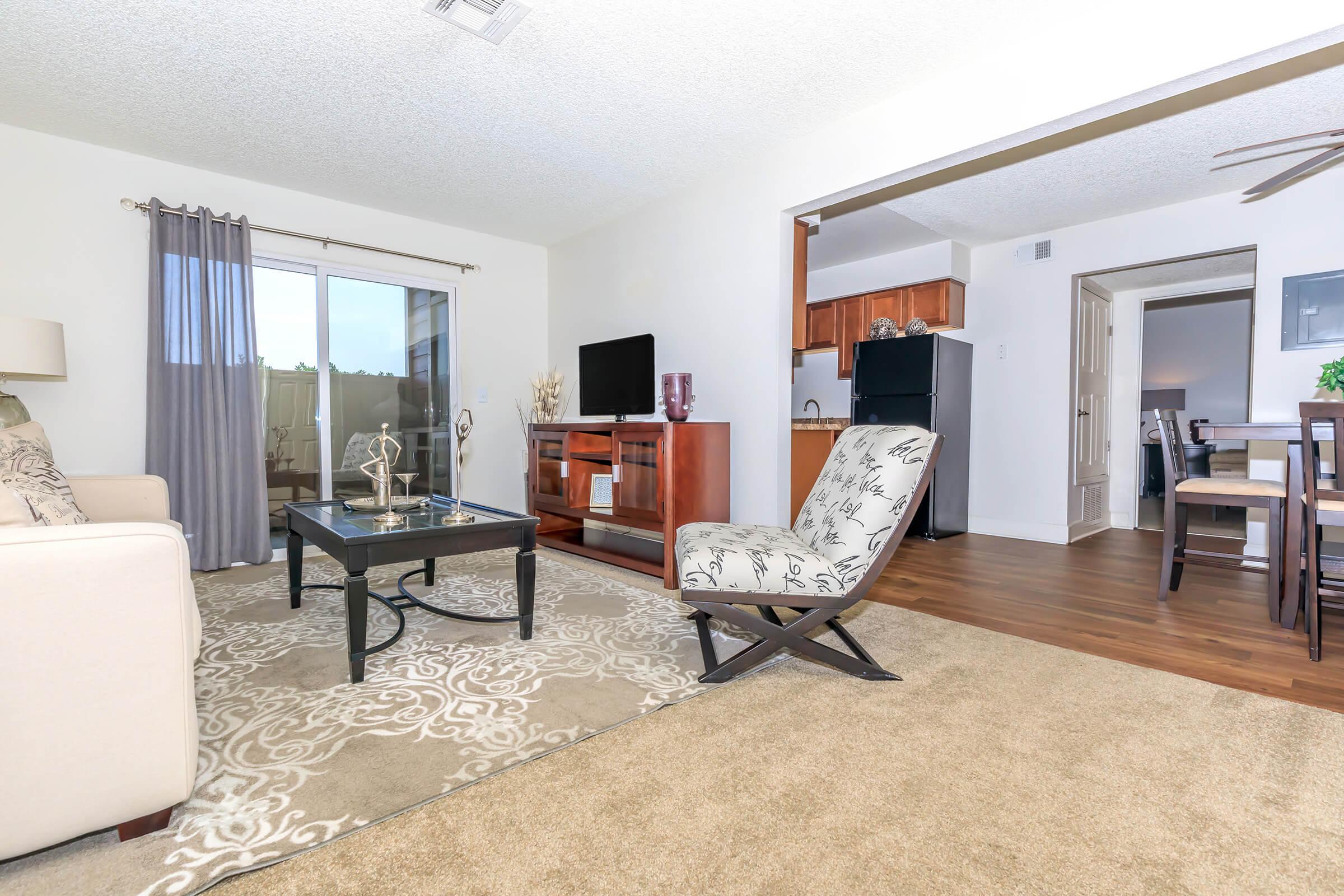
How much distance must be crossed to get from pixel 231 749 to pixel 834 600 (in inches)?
69.5

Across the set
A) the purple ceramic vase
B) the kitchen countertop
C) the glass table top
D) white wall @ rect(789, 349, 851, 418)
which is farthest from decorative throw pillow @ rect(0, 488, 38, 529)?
white wall @ rect(789, 349, 851, 418)

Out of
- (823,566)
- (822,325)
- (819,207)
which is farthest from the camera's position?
(822,325)

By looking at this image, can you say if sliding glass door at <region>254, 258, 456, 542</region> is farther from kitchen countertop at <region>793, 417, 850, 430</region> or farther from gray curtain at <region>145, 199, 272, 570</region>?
kitchen countertop at <region>793, 417, 850, 430</region>

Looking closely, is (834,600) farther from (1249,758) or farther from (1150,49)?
(1150,49)

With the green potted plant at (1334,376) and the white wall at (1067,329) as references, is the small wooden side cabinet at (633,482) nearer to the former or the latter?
the white wall at (1067,329)

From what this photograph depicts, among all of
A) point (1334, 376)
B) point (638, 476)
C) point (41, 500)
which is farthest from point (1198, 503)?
point (41, 500)

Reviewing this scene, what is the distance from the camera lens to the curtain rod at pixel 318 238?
3.55 m

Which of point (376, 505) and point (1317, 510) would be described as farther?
point (376, 505)

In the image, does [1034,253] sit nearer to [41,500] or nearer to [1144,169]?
[1144,169]

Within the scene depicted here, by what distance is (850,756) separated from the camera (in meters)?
1.58

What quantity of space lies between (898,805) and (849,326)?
4.76 m

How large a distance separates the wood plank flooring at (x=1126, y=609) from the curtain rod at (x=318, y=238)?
3.97 metres

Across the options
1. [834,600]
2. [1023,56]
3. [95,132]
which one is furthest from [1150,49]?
[95,132]

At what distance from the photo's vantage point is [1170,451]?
3.06 m
